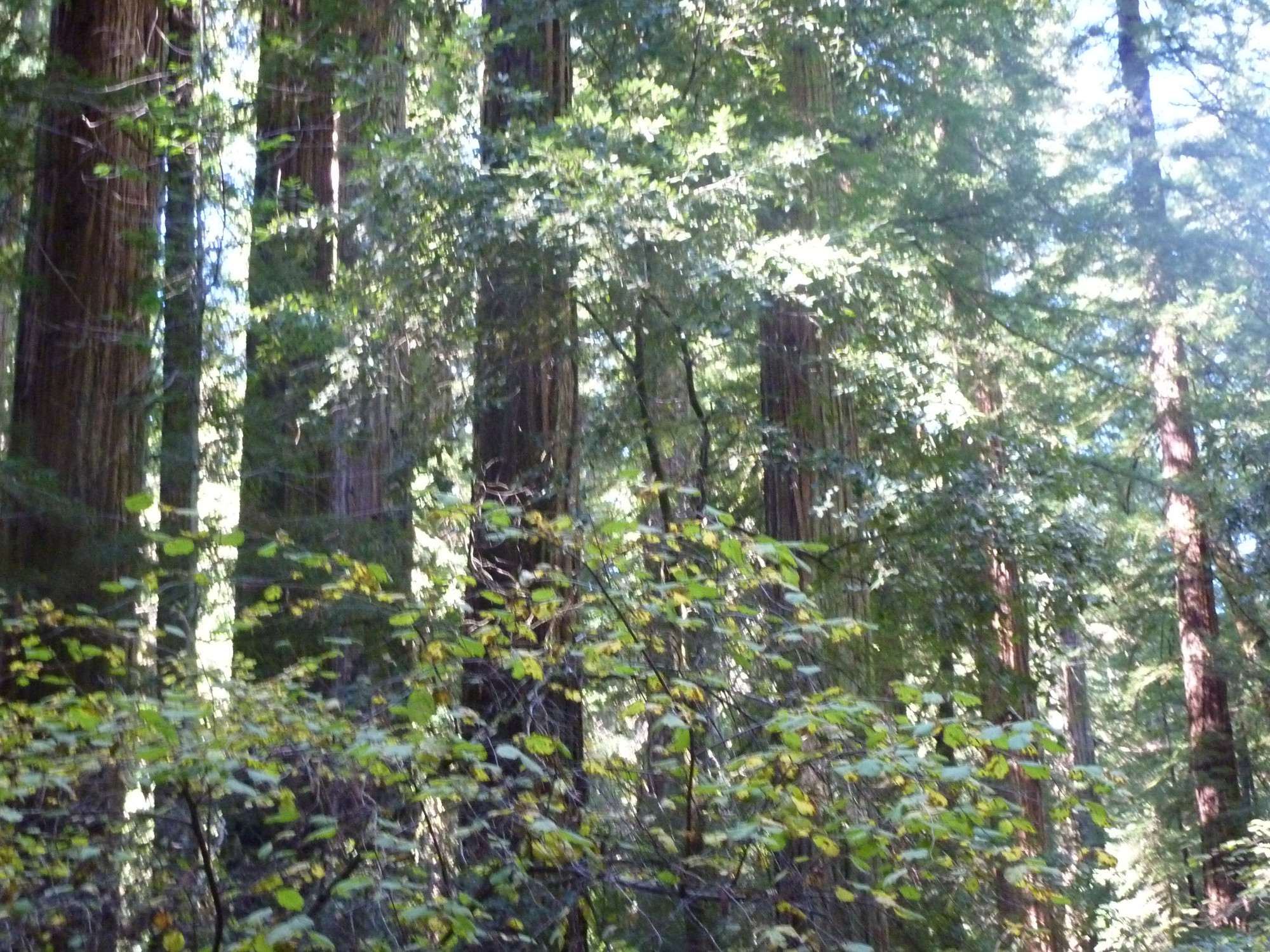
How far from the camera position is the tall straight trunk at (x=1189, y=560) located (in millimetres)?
13945

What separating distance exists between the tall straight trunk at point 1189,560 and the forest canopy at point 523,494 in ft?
5.70

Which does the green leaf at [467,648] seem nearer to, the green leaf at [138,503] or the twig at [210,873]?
the twig at [210,873]

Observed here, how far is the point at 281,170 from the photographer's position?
33.0ft

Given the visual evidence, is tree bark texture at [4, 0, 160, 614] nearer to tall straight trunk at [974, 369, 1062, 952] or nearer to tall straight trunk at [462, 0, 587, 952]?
tall straight trunk at [462, 0, 587, 952]

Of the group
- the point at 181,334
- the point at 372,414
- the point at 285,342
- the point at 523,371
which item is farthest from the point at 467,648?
the point at 181,334

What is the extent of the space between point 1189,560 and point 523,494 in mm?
10233

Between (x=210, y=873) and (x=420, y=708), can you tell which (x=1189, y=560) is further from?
(x=210, y=873)

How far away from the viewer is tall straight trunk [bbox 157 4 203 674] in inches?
287

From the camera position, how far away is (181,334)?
7.84 m

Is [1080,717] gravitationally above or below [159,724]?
below

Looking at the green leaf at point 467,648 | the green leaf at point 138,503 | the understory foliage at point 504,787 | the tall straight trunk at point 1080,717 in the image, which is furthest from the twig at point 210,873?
the tall straight trunk at point 1080,717

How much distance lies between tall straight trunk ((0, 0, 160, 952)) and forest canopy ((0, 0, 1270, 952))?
3cm

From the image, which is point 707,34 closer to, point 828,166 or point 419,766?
point 828,166

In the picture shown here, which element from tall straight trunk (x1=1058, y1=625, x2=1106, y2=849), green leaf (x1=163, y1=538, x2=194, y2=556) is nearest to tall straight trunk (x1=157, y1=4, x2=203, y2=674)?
green leaf (x1=163, y1=538, x2=194, y2=556)
